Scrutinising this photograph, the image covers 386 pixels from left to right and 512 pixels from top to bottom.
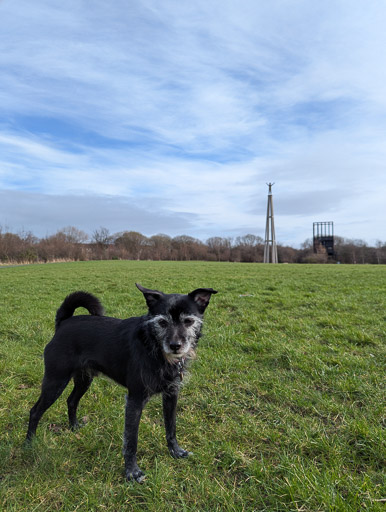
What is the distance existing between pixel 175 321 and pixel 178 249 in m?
96.2

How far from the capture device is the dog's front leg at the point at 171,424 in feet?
10.7

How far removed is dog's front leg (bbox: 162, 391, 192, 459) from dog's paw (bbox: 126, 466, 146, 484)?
409mm

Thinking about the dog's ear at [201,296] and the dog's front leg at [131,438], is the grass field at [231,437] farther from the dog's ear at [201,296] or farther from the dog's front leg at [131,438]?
the dog's ear at [201,296]

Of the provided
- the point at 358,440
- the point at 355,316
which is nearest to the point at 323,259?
the point at 355,316

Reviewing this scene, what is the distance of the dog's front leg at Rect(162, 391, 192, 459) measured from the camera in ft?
10.7

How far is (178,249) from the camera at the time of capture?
99.1 meters

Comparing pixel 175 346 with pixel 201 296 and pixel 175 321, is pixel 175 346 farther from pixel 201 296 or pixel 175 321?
pixel 201 296

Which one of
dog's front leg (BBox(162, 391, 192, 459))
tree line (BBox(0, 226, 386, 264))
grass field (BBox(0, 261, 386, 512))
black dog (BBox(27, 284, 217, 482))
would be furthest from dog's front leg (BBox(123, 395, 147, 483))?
tree line (BBox(0, 226, 386, 264))

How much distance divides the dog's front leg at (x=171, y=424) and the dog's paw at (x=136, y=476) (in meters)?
0.41

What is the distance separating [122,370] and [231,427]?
1.53 meters

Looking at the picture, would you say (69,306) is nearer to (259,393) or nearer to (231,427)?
(231,427)

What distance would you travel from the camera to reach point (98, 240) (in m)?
97.8

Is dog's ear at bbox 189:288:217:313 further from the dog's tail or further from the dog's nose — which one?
the dog's tail

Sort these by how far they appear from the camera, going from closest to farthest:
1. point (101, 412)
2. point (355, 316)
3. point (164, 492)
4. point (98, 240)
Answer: point (164, 492) → point (101, 412) → point (355, 316) → point (98, 240)
